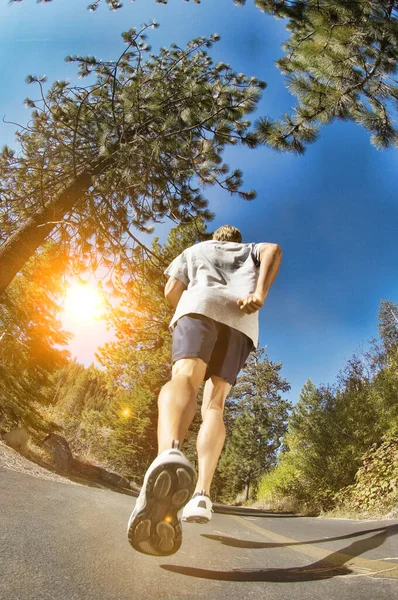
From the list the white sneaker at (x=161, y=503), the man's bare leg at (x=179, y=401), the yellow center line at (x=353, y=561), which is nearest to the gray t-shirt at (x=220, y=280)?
the man's bare leg at (x=179, y=401)

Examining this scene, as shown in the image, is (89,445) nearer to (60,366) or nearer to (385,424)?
(60,366)

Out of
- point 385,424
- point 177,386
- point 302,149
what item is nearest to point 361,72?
point 302,149

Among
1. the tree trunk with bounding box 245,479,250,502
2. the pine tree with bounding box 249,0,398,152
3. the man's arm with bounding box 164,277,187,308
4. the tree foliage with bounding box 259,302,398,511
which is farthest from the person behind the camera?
the tree trunk with bounding box 245,479,250,502

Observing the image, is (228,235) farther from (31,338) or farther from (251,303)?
(31,338)

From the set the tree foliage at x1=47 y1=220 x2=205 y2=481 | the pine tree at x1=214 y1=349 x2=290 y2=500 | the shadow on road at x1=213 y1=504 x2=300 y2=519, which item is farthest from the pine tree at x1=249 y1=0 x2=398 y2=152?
the pine tree at x1=214 y1=349 x2=290 y2=500

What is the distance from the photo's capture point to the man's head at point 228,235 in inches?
90.7

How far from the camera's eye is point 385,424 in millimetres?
9109

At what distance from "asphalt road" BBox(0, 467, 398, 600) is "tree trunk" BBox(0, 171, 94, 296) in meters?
3.63

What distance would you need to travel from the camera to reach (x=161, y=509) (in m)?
1.19

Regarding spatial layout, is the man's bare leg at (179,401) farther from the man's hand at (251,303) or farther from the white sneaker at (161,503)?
the man's hand at (251,303)

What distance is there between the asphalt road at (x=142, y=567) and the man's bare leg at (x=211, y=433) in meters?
0.40

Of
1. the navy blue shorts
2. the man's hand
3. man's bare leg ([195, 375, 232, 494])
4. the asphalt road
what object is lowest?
the asphalt road

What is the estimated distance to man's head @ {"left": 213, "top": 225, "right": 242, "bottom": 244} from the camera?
2303 mm

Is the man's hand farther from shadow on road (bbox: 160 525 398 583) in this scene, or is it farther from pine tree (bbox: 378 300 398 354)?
A: pine tree (bbox: 378 300 398 354)
